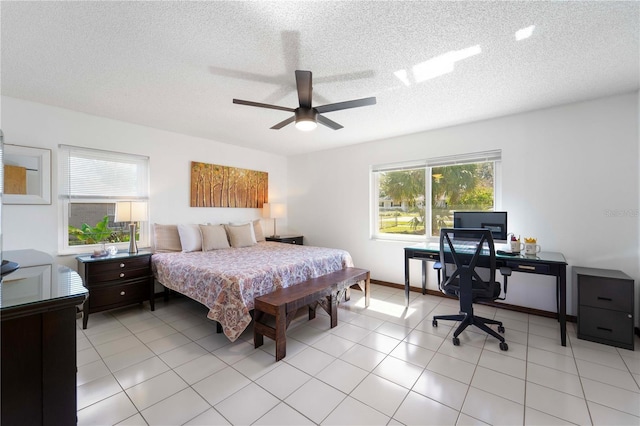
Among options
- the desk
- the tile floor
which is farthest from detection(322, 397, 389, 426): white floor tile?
the desk

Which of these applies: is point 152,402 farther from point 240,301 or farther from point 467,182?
point 467,182

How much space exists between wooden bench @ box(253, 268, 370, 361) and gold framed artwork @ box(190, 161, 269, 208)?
2.44 metres

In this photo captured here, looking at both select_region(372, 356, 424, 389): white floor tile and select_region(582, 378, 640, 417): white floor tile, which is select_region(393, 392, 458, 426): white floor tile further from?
select_region(582, 378, 640, 417): white floor tile

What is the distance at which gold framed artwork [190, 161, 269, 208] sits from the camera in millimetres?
4316

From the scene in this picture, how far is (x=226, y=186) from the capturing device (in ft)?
15.4

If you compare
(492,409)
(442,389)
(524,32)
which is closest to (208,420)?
(442,389)

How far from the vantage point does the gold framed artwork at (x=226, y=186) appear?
4.32m

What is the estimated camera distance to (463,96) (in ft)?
9.08

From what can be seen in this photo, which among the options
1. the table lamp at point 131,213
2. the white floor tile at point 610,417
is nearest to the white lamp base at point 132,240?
the table lamp at point 131,213

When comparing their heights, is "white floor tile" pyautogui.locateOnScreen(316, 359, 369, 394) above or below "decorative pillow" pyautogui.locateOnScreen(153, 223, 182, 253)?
below

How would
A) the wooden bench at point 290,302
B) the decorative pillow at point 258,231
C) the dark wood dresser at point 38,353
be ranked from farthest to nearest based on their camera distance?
the decorative pillow at point 258,231
the wooden bench at point 290,302
the dark wood dresser at point 38,353

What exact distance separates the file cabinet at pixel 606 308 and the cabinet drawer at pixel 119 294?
4736 mm

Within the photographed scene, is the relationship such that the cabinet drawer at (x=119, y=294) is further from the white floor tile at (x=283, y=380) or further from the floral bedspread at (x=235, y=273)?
the white floor tile at (x=283, y=380)

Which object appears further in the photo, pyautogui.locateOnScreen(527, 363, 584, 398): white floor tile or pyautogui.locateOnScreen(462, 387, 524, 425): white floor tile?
pyautogui.locateOnScreen(527, 363, 584, 398): white floor tile
